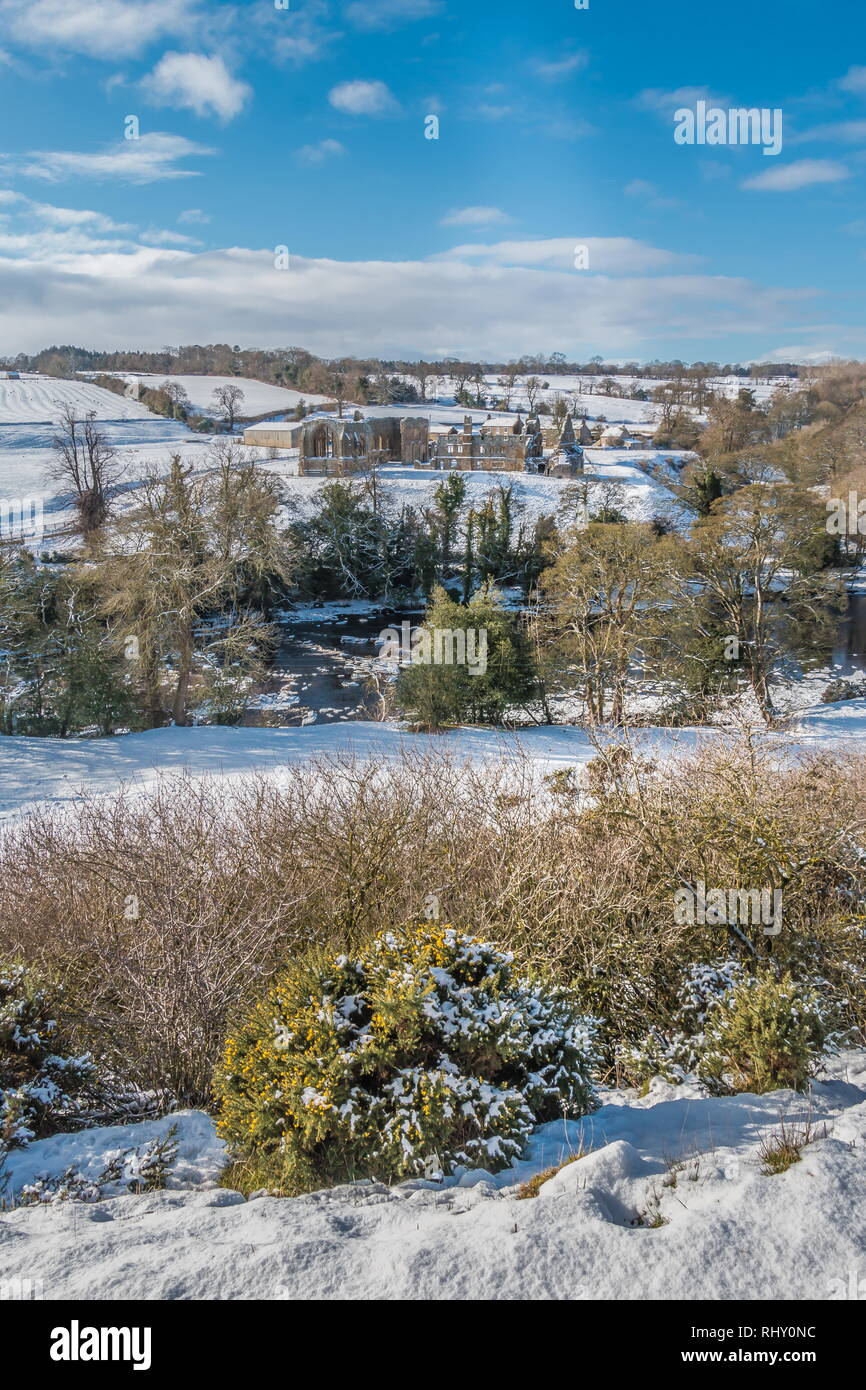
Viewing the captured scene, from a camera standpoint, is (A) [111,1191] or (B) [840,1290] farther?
(A) [111,1191]

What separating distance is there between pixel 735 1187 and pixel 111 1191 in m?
3.46

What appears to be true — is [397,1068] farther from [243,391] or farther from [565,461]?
[243,391]

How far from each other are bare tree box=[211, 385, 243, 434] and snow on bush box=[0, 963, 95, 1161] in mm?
98394

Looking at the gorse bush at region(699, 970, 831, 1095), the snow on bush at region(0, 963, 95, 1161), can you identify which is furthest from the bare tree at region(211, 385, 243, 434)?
the gorse bush at region(699, 970, 831, 1095)

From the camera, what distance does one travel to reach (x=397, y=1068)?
4.71 m

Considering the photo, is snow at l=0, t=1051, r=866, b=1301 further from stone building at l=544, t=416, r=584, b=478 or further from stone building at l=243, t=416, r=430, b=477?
stone building at l=544, t=416, r=584, b=478

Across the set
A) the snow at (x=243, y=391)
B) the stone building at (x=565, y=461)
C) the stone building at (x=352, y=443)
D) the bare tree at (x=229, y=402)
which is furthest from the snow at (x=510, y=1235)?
the snow at (x=243, y=391)

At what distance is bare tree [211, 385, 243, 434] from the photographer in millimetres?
99769

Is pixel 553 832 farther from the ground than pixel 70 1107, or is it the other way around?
pixel 553 832

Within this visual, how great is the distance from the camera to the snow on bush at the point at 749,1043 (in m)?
5.69

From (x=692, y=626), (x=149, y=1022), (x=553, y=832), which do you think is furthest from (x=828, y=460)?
(x=149, y=1022)

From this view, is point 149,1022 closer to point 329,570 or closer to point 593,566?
point 593,566
